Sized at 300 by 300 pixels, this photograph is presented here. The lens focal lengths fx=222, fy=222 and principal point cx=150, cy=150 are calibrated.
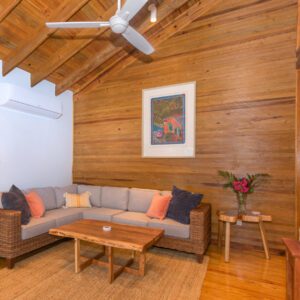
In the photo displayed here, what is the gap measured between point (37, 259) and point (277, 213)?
3502 mm

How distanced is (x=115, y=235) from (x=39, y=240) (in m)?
1.29

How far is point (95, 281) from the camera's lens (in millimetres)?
2496

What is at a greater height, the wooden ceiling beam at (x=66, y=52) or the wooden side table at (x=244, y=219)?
the wooden ceiling beam at (x=66, y=52)

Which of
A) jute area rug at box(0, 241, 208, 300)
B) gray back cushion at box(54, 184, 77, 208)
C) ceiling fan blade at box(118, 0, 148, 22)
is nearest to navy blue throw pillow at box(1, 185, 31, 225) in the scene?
jute area rug at box(0, 241, 208, 300)

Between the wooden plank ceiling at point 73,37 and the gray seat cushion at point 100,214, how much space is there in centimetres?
255

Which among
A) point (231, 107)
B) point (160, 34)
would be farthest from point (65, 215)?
point (160, 34)

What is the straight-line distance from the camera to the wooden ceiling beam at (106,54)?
3.54 m

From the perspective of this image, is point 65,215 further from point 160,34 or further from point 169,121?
point 160,34

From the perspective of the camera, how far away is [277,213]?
3332 mm

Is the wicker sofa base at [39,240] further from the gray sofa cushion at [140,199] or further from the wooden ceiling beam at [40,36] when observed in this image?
the wooden ceiling beam at [40,36]

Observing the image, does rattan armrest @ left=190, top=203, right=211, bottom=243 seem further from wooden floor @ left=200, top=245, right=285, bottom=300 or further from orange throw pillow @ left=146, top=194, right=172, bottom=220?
orange throw pillow @ left=146, top=194, right=172, bottom=220

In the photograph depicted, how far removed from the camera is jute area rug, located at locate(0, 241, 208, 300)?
2.26 m

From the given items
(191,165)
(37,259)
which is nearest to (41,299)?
(37,259)

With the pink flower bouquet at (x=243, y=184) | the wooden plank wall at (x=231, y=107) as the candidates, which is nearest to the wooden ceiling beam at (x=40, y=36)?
the wooden plank wall at (x=231, y=107)
